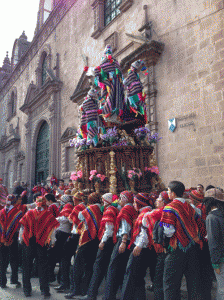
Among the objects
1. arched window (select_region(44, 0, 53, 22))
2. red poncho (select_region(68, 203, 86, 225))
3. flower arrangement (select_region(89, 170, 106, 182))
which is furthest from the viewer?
arched window (select_region(44, 0, 53, 22))

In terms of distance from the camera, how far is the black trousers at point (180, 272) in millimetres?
3107

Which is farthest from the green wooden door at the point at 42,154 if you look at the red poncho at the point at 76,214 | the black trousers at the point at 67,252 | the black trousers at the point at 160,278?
the black trousers at the point at 160,278

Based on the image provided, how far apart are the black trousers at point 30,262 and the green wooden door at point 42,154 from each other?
47.9 ft

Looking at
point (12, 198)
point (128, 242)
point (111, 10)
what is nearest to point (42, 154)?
point (111, 10)

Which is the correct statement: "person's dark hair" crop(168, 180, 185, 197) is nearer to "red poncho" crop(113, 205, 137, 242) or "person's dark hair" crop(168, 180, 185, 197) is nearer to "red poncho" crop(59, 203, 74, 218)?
"red poncho" crop(113, 205, 137, 242)

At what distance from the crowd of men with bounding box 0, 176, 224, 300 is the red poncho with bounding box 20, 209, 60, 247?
2cm

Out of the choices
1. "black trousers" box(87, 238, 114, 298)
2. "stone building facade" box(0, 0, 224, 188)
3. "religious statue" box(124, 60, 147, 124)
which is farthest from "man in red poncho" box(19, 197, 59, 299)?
"stone building facade" box(0, 0, 224, 188)

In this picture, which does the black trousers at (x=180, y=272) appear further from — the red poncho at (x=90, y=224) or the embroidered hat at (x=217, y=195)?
the red poncho at (x=90, y=224)

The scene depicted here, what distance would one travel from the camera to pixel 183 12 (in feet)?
31.0

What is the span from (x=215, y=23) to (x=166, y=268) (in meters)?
7.92

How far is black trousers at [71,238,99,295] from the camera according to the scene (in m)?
4.61

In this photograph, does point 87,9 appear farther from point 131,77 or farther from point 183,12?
point 131,77

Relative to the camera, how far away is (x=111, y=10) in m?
14.2

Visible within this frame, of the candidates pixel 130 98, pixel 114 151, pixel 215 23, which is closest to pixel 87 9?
pixel 215 23
